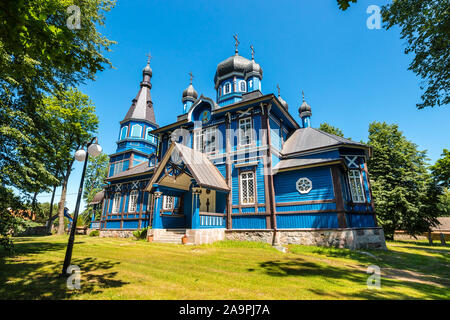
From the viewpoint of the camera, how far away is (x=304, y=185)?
497 inches

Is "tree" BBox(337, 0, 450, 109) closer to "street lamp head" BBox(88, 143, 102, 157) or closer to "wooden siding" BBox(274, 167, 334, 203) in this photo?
"wooden siding" BBox(274, 167, 334, 203)

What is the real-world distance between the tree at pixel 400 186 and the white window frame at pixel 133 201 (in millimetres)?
22004

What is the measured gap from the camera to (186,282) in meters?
5.00

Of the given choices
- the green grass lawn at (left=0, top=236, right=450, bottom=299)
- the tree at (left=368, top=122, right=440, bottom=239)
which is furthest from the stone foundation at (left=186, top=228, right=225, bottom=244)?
the tree at (left=368, top=122, right=440, bottom=239)

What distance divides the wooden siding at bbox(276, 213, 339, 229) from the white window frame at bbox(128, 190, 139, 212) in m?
13.2

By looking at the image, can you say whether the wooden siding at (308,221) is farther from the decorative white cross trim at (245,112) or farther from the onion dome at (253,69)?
the onion dome at (253,69)

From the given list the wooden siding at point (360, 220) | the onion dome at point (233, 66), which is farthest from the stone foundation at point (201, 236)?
the onion dome at point (233, 66)

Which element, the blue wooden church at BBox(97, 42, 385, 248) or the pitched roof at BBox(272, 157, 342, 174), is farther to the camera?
the pitched roof at BBox(272, 157, 342, 174)

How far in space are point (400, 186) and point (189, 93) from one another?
2226cm

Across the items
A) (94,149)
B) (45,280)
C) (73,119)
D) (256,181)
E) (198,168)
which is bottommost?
(45,280)

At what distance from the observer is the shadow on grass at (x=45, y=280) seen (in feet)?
13.3

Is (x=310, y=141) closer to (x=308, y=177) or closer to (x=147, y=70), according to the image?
(x=308, y=177)

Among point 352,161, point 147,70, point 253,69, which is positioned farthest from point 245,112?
point 147,70

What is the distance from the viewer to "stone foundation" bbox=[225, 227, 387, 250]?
11.0 meters
